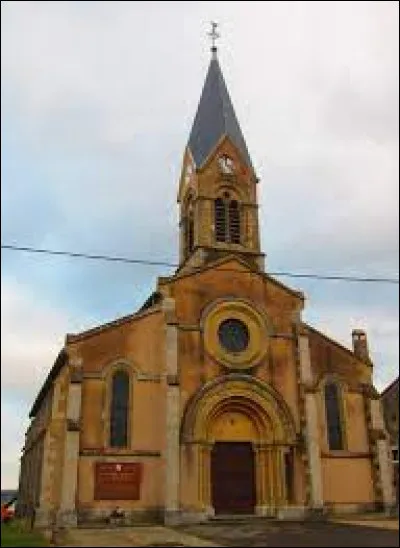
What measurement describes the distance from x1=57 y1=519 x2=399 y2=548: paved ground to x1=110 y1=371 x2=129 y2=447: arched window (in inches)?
145

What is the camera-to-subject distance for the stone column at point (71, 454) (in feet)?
74.9

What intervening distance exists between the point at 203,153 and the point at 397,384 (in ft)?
59.2

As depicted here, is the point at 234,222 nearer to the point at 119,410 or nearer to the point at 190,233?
the point at 190,233

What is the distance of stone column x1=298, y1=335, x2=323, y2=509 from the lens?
2580cm

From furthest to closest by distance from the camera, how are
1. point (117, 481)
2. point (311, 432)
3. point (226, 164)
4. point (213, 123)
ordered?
1. point (213, 123)
2. point (226, 164)
3. point (311, 432)
4. point (117, 481)

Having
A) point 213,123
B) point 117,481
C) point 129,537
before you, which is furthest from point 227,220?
point 129,537

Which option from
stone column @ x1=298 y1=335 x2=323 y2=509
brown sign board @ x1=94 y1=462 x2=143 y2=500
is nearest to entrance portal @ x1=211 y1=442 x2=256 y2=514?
stone column @ x1=298 y1=335 x2=323 y2=509

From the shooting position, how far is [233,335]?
28.4 m

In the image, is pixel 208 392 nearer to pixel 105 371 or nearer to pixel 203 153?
pixel 105 371

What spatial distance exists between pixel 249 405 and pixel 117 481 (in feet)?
21.2

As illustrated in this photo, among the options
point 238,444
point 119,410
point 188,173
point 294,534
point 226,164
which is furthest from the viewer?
point 188,173

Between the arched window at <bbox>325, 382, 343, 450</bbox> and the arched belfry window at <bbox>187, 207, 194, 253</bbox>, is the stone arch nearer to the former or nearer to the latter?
the arched window at <bbox>325, 382, 343, 450</bbox>

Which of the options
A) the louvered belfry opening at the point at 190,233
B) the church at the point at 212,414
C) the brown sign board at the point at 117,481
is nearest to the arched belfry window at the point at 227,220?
the church at the point at 212,414

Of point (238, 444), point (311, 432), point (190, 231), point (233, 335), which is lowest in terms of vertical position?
point (238, 444)
